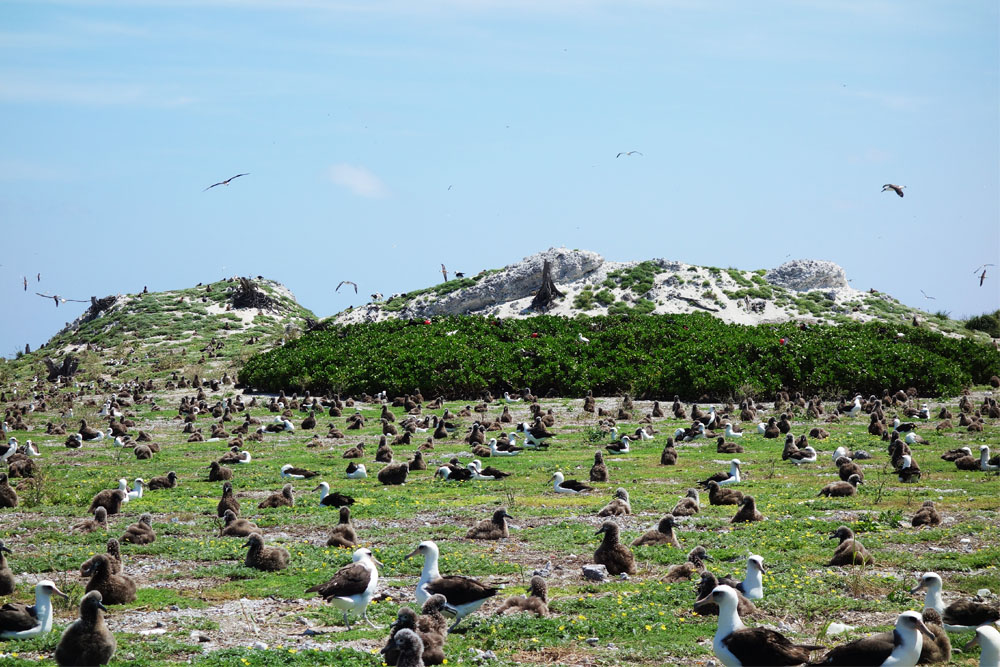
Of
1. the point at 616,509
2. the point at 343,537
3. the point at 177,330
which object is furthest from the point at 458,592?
the point at 177,330

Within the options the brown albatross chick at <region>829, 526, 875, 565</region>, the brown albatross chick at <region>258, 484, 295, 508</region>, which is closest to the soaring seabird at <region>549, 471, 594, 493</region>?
the brown albatross chick at <region>258, 484, 295, 508</region>

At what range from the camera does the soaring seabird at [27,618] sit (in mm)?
12023

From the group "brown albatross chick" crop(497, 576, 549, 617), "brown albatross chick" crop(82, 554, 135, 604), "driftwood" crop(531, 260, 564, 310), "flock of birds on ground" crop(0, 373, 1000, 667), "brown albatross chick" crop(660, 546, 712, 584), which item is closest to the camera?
"flock of birds on ground" crop(0, 373, 1000, 667)

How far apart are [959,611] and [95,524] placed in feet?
51.3

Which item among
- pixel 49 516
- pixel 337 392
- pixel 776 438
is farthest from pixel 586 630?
pixel 337 392

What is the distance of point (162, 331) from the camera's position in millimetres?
82625

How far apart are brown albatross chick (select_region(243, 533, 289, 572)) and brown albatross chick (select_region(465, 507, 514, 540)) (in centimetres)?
378

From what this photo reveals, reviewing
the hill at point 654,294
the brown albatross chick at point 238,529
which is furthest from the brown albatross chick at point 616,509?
the hill at point 654,294

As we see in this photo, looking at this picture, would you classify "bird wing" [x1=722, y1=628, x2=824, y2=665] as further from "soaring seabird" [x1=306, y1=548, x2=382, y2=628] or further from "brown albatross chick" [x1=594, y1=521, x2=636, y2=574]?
"brown albatross chick" [x1=594, y1=521, x2=636, y2=574]

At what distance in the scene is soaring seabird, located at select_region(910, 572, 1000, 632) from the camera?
463 inches

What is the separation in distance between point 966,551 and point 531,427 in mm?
20073

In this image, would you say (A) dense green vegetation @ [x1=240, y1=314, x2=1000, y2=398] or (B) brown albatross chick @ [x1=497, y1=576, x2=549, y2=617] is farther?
(A) dense green vegetation @ [x1=240, y1=314, x2=1000, y2=398]

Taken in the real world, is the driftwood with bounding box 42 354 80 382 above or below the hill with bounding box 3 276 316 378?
below

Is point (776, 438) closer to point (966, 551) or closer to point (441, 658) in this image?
point (966, 551)
